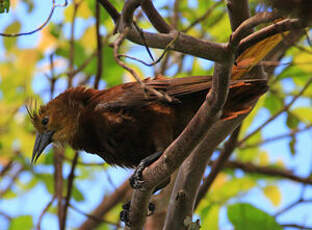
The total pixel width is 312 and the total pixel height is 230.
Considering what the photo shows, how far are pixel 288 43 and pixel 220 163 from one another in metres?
0.92

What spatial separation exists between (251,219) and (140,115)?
2.92 feet

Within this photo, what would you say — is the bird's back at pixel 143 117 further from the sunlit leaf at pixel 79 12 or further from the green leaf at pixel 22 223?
the sunlit leaf at pixel 79 12

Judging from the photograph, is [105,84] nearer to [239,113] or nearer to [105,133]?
[105,133]

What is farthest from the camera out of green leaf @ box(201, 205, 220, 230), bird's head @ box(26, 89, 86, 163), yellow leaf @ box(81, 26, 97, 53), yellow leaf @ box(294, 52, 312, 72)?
yellow leaf @ box(81, 26, 97, 53)

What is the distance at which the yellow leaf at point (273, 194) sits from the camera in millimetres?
4602

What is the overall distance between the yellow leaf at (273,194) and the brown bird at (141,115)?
211cm

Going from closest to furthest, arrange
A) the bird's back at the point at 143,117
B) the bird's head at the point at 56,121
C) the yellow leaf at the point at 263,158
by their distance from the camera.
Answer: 1. the bird's back at the point at 143,117
2. the bird's head at the point at 56,121
3. the yellow leaf at the point at 263,158

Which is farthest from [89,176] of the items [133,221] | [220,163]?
[133,221]

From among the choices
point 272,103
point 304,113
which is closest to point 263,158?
point 304,113

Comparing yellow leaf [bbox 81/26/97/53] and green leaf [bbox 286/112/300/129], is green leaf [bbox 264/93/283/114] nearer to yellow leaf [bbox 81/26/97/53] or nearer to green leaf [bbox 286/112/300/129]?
green leaf [bbox 286/112/300/129]

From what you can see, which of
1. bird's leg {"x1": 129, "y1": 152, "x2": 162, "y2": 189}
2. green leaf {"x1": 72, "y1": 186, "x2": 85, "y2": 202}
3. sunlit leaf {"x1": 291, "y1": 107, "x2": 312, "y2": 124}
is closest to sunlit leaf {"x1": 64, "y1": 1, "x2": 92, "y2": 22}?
green leaf {"x1": 72, "y1": 186, "x2": 85, "y2": 202}

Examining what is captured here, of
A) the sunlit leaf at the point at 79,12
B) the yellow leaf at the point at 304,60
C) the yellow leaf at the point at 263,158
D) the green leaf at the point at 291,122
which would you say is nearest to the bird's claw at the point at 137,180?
the green leaf at the point at 291,122

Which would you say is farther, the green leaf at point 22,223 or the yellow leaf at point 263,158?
the yellow leaf at point 263,158

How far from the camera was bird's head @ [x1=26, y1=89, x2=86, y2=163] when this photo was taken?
10.2 ft
